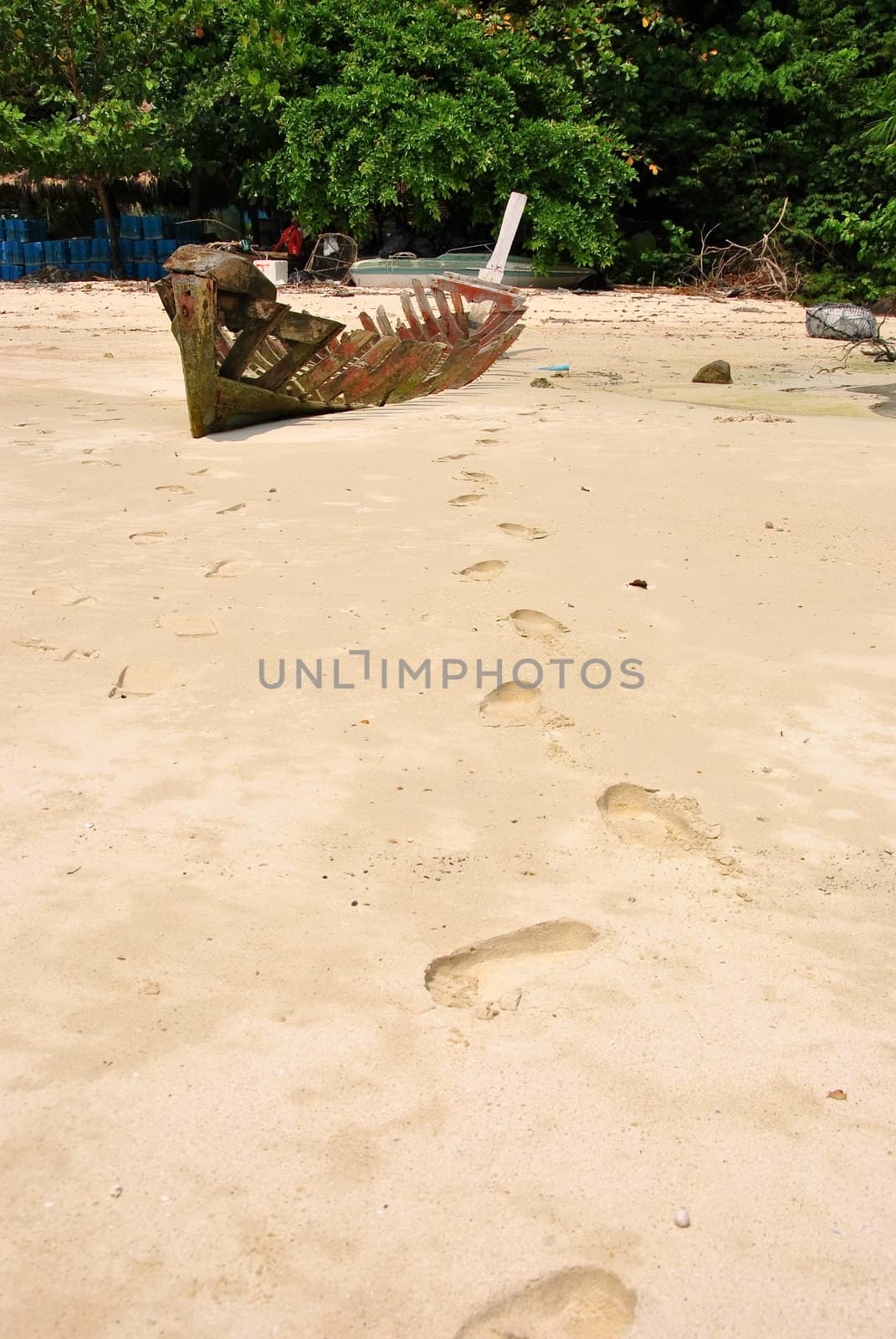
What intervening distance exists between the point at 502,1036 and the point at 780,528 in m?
3.03

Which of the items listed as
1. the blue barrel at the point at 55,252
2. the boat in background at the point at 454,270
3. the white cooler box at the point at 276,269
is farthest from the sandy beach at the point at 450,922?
the blue barrel at the point at 55,252

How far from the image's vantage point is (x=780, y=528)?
14.5 ft

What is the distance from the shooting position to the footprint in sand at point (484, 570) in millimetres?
3840

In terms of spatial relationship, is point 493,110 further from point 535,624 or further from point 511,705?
point 511,705

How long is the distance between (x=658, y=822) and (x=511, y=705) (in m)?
0.62

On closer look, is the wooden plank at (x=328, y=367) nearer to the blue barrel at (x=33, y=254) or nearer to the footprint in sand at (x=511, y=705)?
the footprint in sand at (x=511, y=705)

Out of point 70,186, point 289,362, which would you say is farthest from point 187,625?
point 70,186

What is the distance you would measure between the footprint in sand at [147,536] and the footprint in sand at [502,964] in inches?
104

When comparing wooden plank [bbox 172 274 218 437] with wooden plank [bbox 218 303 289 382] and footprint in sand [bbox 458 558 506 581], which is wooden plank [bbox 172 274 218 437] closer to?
wooden plank [bbox 218 303 289 382]

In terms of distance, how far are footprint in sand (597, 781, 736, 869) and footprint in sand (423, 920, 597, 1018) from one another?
37 centimetres

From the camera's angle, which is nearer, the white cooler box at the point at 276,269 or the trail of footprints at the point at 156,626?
the trail of footprints at the point at 156,626

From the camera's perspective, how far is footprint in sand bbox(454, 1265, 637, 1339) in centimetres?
140

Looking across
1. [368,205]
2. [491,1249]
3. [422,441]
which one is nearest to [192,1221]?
[491,1249]

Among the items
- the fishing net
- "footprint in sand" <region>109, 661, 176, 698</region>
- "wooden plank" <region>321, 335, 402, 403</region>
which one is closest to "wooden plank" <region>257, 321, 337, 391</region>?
"wooden plank" <region>321, 335, 402, 403</region>
